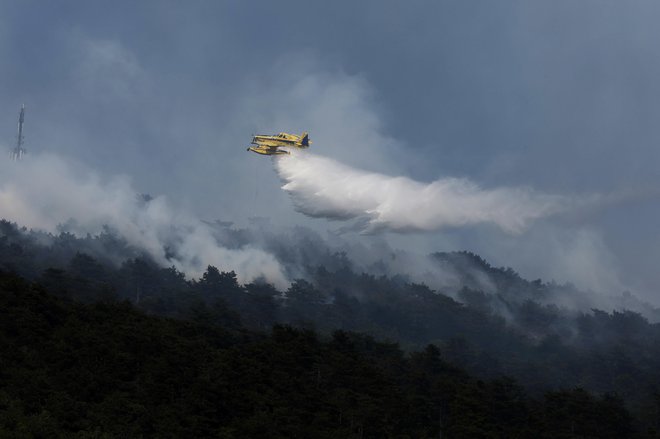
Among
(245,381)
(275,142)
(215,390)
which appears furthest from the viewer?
(275,142)

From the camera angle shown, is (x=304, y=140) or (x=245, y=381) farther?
(x=304, y=140)

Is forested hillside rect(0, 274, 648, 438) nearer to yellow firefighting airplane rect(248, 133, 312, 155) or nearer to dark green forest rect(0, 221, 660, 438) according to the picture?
dark green forest rect(0, 221, 660, 438)

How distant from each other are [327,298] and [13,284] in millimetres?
89529

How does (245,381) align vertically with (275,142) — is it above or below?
below

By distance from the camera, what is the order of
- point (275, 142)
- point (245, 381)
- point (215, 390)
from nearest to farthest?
point (215, 390) → point (245, 381) → point (275, 142)

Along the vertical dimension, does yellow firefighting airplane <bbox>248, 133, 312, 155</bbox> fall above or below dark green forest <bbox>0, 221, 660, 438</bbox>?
above

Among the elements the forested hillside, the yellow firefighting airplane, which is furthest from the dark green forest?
the yellow firefighting airplane

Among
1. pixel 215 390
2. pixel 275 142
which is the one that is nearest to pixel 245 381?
pixel 215 390

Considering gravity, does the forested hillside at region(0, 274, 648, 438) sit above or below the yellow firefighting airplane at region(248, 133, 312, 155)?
below

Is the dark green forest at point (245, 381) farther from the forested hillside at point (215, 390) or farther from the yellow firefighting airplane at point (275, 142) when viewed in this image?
the yellow firefighting airplane at point (275, 142)

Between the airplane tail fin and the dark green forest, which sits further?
the airplane tail fin

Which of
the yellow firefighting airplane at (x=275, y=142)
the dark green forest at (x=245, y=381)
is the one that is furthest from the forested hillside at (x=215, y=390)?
the yellow firefighting airplane at (x=275, y=142)

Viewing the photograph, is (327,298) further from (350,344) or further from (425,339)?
(350,344)

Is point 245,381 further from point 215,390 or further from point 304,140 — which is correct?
point 304,140
